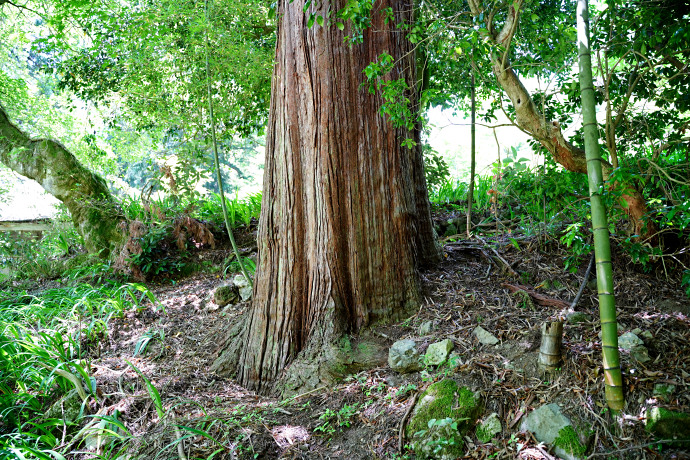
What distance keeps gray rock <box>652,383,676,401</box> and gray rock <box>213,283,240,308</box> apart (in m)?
3.61

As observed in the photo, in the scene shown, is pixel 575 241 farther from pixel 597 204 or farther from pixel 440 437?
pixel 440 437

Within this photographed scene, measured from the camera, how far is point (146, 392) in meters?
3.09

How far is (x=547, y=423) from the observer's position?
205cm

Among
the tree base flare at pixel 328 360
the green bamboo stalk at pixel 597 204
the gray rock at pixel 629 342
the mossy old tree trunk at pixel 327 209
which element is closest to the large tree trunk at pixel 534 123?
the green bamboo stalk at pixel 597 204

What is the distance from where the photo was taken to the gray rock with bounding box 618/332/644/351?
7.30 ft

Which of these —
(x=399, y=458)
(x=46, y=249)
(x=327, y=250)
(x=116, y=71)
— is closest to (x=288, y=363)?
(x=327, y=250)

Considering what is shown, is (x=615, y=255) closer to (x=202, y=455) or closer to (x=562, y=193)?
(x=562, y=193)

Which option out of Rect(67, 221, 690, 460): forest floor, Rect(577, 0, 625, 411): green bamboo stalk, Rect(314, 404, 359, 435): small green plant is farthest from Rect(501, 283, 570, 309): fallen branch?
Rect(314, 404, 359, 435): small green plant

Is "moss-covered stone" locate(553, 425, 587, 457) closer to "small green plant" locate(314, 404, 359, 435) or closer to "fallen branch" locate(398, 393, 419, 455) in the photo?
"fallen branch" locate(398, 393, 419, 455)

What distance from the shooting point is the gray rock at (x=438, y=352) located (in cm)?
258

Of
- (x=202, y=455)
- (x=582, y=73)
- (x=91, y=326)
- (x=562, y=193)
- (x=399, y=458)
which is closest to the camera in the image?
(x=582, y=73)

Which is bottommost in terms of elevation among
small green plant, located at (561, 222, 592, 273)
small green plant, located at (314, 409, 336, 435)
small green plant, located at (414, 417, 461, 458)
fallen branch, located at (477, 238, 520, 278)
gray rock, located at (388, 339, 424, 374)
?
small green plant, located at (314, 409, 336, 435)

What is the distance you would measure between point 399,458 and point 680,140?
7.87 ft

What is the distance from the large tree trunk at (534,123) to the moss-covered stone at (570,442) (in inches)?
48.6
